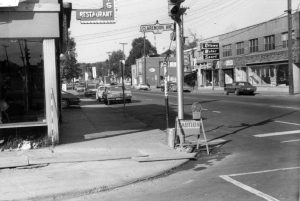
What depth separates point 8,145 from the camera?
1261 cm

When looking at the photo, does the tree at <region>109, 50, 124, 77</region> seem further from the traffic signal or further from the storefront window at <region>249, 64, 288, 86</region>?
the traffic signal

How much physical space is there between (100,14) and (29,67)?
2.69m

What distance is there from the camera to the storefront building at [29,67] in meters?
12.4

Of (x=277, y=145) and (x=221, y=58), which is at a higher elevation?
(x=221, y=58)

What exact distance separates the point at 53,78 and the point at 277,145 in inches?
248

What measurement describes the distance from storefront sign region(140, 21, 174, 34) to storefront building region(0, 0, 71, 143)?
8.27ft

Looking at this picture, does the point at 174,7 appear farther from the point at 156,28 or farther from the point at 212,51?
the point at 212,51

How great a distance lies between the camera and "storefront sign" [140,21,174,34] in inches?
543

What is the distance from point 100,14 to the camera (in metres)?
13.6

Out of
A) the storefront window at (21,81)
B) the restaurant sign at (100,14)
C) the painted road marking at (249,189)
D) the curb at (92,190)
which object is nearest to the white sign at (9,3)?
the storefront window at (21,81)

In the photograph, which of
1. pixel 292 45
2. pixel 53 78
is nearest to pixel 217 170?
pixel 53 78

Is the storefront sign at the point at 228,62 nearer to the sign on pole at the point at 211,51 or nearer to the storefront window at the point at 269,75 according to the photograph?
the sign on pole at the point at 211,51

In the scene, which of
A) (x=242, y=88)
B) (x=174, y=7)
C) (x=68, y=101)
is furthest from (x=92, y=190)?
(x=242, y=88)

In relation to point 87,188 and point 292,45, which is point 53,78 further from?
point 292,45
